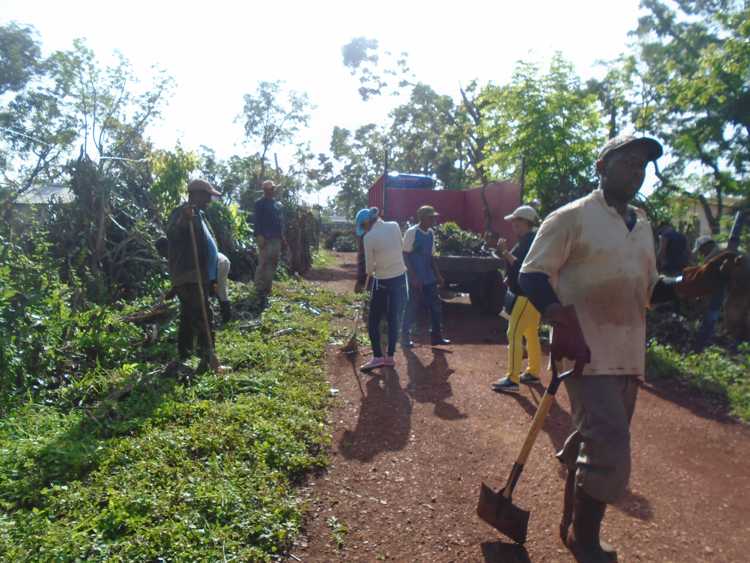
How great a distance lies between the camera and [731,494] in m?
3.87

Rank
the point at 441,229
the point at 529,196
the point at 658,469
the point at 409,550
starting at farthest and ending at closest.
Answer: the point at 529,196
the point at 441,229
the point at 658,469
the point at 409,550

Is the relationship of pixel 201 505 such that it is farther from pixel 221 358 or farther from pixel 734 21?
pixel 734 21

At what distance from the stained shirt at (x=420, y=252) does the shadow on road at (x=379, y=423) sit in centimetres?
199

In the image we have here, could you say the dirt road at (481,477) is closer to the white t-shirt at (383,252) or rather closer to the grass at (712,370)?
the grass at (712,370)

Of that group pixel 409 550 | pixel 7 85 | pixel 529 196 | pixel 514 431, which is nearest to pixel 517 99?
pixel 529 196

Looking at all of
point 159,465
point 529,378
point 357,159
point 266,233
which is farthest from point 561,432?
point 357,159

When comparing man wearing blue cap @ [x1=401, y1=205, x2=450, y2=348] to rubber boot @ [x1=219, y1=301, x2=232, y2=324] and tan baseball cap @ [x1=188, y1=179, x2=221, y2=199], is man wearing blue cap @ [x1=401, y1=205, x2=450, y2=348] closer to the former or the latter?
rubber boot @ [x1=219, y1=301, x2=232, y2=324]

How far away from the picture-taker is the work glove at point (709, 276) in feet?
9.08

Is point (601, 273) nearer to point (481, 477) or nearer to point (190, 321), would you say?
point (481, 477)

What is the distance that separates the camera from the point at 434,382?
6273 millimetres

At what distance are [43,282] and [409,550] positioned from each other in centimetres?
470

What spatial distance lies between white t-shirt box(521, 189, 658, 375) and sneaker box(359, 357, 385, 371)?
3916 millimetres

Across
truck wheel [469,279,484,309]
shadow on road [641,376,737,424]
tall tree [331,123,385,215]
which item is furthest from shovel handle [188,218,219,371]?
tall tree [331,123,385,215]

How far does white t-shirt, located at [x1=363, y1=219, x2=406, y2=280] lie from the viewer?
21.3ft
